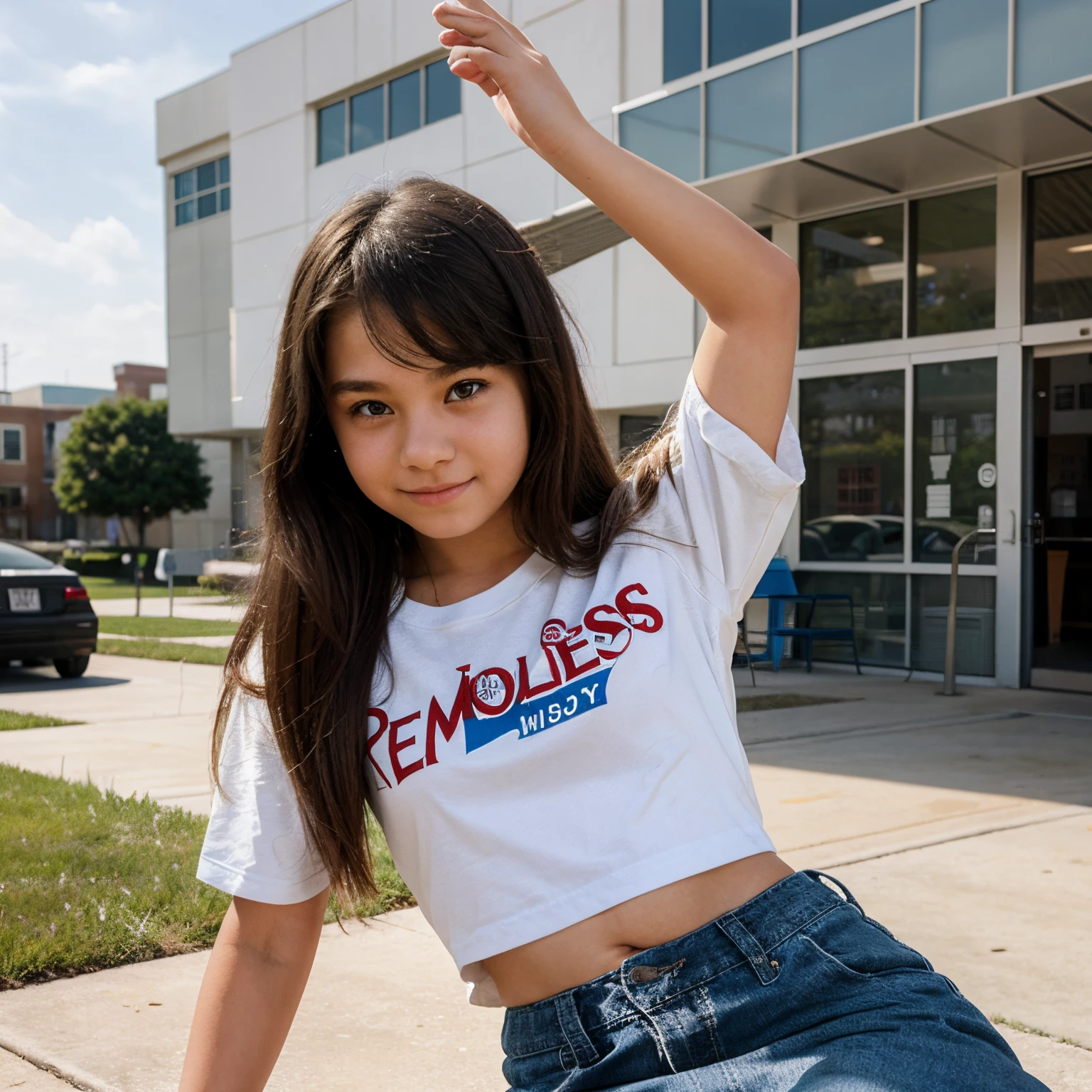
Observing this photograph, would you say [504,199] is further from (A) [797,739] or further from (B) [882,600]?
(A) [797,739]

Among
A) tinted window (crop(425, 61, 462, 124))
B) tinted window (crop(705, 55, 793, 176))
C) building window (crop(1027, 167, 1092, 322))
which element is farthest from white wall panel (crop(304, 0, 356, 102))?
building window (crop(1027, 167, 1092, 322))

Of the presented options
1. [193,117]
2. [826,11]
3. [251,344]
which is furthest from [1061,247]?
[193,117]

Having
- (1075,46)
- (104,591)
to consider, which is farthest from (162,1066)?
(104,591)

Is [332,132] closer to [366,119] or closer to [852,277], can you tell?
[366,119]

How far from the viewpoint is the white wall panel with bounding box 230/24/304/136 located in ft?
67.3

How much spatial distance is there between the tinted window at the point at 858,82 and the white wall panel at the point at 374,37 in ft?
35.5

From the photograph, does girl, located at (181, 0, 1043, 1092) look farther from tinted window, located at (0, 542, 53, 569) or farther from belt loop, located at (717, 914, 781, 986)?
tinted window, located at (0, 542, 53, 569)

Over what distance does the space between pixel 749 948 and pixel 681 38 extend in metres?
11.0

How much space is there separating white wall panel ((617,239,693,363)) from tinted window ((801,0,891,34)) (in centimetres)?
326

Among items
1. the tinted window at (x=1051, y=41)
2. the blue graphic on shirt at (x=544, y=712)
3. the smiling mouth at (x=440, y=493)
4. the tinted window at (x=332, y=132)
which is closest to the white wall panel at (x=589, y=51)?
the tinted window at (x=1051, y=41)

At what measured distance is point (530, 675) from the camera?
4.68ft

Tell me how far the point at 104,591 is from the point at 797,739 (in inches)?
909

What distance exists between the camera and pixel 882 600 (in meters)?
10.2

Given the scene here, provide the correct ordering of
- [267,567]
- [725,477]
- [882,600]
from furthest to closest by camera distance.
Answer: [882,600]
[267,567]
[725,477]
